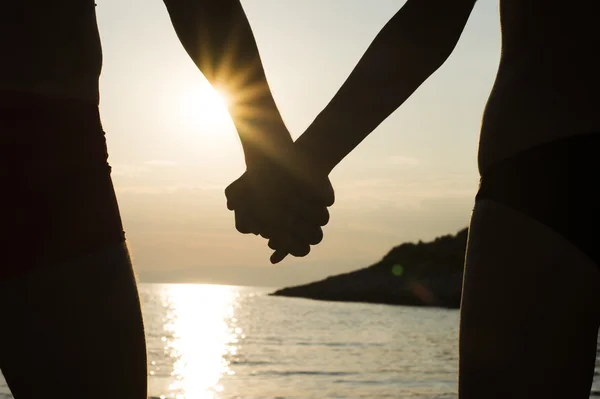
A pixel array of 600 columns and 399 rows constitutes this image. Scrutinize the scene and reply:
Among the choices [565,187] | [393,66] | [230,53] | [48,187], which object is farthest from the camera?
[230,53]

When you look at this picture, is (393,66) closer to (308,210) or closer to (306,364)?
(308,210)

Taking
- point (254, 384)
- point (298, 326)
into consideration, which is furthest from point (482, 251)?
point (298, 326)

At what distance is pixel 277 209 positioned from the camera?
1.98m

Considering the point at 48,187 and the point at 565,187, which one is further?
the point at 48,187

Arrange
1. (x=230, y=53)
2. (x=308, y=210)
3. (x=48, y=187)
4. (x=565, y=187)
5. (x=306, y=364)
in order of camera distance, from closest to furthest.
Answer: (x=565, y=187), (x=48, y=187), (x=230, y=53), (x=308, y=210), (x=306, y=364)

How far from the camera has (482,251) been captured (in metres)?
1.27

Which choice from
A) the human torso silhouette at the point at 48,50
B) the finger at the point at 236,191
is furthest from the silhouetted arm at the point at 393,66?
the human torso silhouette at the point at 48,50

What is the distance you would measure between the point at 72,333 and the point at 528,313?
823 millimetres

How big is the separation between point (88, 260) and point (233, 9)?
0.79 meters

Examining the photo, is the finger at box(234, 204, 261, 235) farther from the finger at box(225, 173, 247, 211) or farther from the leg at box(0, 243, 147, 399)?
the leg at box(0, 243, 147, 399)

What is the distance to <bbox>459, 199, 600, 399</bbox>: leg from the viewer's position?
1184 mm

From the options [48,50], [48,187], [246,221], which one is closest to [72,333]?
[48,187]

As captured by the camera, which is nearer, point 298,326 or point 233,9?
point 233,9

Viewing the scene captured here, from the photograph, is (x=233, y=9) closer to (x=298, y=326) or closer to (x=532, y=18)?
(x=532, y=18)
